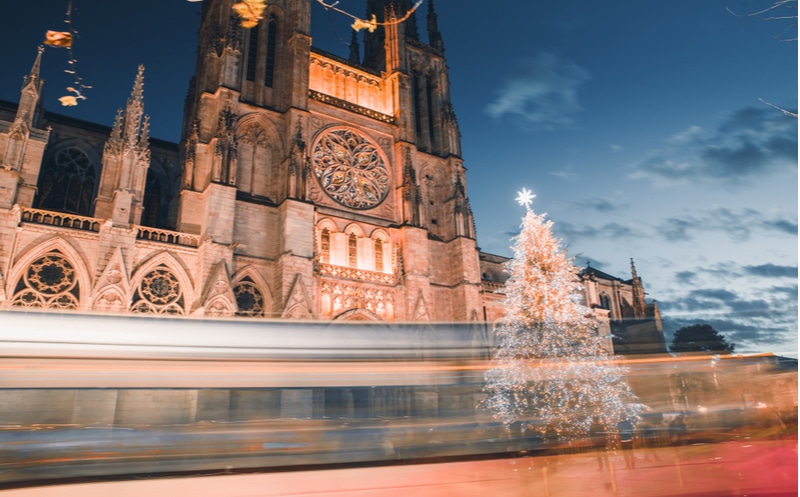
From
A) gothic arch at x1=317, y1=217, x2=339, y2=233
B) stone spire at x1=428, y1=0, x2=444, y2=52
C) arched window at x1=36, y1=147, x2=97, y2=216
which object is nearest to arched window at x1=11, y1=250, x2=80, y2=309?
arched window at x1=36, y1=147, x2=97, y2=216

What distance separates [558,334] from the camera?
13.0 m

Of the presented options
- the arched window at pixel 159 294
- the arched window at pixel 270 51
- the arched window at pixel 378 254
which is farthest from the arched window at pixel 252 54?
the arched window at pixel 159 294

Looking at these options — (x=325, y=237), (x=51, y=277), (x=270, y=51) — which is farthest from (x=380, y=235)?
(x=51, y=277)

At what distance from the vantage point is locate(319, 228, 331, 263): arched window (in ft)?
72.4

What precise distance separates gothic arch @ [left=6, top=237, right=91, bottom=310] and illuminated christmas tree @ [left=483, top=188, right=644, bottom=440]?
540 inches

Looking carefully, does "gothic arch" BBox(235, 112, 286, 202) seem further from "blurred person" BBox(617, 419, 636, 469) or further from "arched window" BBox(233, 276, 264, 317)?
"blurred person" BBox(617, 419, 636, 469)

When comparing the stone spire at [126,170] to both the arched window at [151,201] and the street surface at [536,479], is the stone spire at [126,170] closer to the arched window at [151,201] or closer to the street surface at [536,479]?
the arched window at [151,201]

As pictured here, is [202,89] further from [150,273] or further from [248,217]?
[150,273]

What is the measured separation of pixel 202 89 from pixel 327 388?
72.4 feet

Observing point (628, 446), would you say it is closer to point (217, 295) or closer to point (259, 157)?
point (217, 295)

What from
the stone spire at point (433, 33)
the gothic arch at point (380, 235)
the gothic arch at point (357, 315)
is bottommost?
the gothic arch at point (357, 315)

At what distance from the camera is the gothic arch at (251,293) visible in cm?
1933

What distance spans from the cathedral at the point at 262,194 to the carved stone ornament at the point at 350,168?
78mm

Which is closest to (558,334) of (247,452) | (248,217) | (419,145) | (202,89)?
(247,452)
